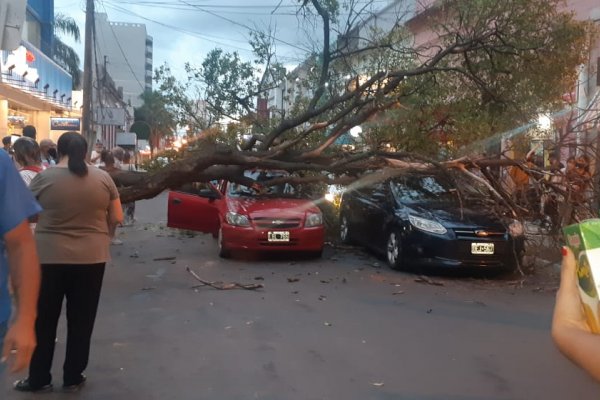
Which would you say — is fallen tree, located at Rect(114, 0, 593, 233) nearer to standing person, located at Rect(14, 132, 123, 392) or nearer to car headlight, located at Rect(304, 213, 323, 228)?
car headlight, located at Rect(304, 213, 323, 228)

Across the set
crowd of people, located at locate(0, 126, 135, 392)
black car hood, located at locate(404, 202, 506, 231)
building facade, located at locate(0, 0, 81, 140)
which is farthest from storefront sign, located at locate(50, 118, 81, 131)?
crowd of people, located at locate(0, 126, 135, 392)

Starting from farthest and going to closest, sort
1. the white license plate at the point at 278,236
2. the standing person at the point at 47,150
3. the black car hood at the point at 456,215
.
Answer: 1. the white license plate at the point at 278,236
2. the black car hood at the point at 456,215
3. the standing person at the point at 47,150

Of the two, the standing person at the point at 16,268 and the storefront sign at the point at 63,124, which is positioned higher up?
the storefront sign at the point at 63,124

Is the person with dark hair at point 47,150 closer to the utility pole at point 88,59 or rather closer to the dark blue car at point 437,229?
the dark blue car at point 437,229

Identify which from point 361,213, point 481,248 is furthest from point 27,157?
point 361,213

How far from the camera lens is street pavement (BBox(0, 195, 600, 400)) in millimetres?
5320

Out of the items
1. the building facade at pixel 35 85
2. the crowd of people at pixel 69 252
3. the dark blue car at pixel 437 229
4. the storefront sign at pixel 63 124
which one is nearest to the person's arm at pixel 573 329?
the crowd of people at pixel 69 252

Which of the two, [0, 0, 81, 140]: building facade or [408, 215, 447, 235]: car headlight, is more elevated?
[0, 0, 81, 140]: building facade

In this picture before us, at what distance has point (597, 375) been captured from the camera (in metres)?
2.01

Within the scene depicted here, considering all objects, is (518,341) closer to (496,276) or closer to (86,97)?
(496,276)

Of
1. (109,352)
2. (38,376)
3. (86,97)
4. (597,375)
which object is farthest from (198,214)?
(86,97)

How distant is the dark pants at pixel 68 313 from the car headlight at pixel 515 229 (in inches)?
268

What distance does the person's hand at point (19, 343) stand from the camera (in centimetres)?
265

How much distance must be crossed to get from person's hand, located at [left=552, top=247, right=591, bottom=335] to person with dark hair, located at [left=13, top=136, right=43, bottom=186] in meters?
5.37
